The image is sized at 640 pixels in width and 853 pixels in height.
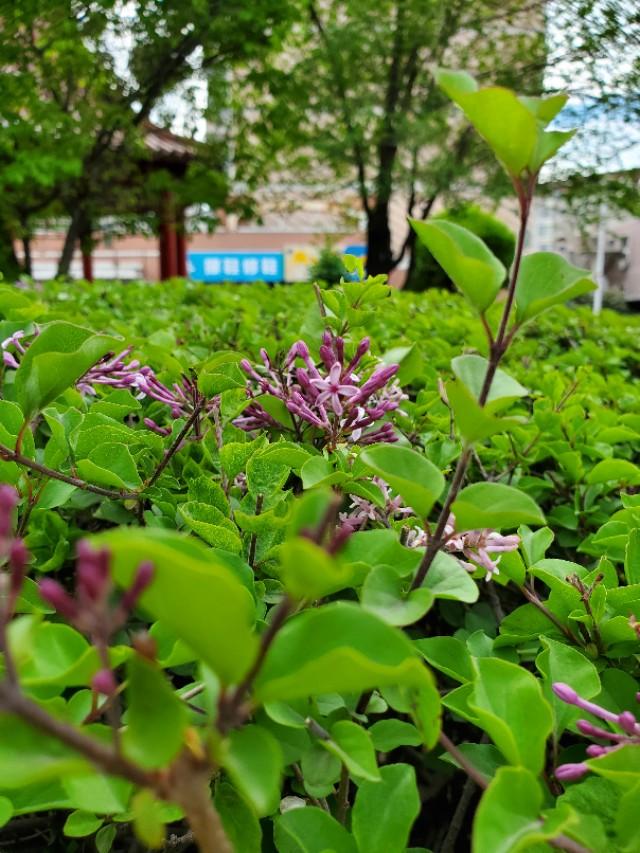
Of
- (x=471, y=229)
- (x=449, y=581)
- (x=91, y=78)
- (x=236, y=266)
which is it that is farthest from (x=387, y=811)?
(x=236, y=266)

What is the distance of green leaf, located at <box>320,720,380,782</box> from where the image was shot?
46 cm

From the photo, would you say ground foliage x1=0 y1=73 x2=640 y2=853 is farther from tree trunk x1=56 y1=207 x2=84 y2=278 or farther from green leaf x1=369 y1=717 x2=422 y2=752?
tree trunk x1=56 y1=207 x2=84 y2=278

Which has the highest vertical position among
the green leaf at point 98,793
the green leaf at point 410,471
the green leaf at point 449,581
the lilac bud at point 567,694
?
the green leaf at point 410,471

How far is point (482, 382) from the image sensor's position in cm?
53

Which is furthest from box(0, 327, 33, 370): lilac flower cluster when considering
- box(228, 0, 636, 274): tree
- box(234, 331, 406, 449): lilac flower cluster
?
box(228, 0, 636, 274): tree

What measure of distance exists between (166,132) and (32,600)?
50.6ft

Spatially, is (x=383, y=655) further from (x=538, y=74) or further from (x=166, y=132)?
(x=166, y=132)

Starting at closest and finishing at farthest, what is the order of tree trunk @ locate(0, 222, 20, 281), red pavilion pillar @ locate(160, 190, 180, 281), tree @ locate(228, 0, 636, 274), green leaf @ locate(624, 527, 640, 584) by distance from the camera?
green leaf @ locate(624, 527, 640, 584), tree trunk @ locate(0, 222, 20, 281), tree @ locate(228, 0, 636, 274), red pavilion pillar @ locate(160, 190, 180, 281)

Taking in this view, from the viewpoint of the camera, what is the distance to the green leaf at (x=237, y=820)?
0.52 m

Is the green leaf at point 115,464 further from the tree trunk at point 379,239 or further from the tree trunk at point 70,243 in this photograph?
the tree trunk at point 379,239

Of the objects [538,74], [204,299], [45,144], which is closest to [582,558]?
[204,299]

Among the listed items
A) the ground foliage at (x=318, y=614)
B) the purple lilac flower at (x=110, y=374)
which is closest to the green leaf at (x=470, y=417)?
the ground foliage at (x=318, y=614)

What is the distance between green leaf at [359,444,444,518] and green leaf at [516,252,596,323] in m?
0.11

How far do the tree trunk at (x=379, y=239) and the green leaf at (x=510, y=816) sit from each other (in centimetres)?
1492
